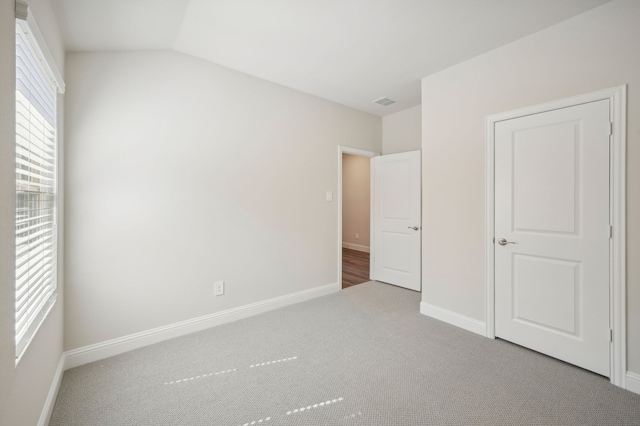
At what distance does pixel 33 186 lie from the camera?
1421mm

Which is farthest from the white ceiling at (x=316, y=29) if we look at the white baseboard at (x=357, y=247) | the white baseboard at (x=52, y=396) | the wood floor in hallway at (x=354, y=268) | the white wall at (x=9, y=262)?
the white baseboard at (x=357, y=247)

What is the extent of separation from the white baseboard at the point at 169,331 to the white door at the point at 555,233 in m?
2.19

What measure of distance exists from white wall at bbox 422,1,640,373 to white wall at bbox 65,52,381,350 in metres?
1.43

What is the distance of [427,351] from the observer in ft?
7.47

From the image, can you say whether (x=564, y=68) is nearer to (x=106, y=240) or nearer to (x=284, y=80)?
(x=284, y=80)

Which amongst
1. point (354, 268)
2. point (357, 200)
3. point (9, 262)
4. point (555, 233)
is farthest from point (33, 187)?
point (357, 200)

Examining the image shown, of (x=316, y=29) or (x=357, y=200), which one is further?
(x=357, y=200)

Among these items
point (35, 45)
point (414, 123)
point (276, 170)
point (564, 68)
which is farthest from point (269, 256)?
point (564, 68)

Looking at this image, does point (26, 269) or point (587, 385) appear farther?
point (587, 385)

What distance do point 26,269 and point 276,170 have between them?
2.20 meters

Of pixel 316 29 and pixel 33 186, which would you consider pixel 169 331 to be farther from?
pixel 316 29

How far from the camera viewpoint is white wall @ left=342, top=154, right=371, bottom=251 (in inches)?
261

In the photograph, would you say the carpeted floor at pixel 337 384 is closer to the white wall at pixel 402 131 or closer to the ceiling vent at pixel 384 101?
the white wall at pixel 402 131

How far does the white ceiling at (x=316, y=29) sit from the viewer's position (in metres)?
1.87
